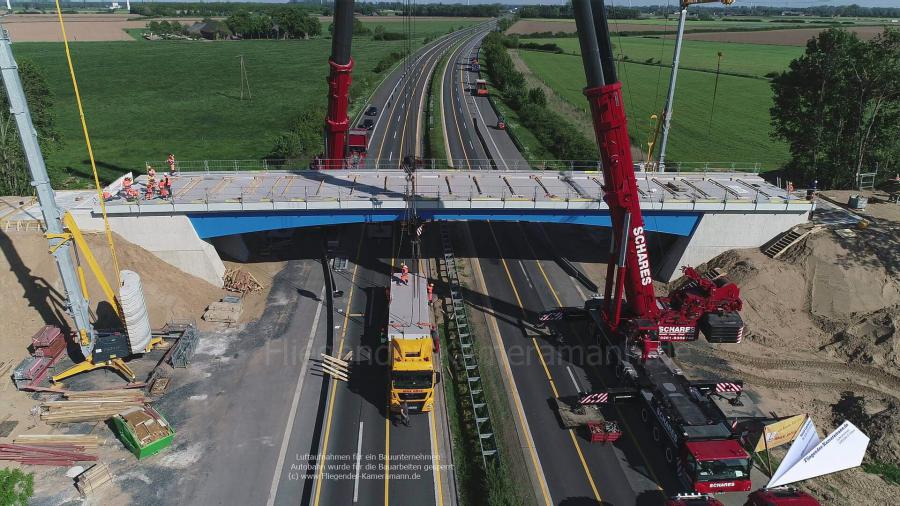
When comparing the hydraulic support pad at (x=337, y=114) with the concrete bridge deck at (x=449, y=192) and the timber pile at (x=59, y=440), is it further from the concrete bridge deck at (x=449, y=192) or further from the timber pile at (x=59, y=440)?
the timber pile at (x=59, y=440)

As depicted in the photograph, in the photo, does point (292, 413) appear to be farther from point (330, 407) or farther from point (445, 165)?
point (445, 165)

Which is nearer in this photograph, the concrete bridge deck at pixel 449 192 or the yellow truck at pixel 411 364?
the yellow truck at pixel 411 364

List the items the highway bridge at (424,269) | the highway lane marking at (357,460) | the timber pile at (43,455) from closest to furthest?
the highway lane marking at (357,460)
the highway bridge at (424,269)
the timber pile at (43,455)

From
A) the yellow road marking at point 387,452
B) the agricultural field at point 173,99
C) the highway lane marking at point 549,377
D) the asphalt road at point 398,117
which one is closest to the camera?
the yellow road marking at point 387,452

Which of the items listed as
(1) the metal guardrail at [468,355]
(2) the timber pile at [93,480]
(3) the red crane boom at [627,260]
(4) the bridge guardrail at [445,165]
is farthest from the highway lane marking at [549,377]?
(2) the timber pile at [93,480]

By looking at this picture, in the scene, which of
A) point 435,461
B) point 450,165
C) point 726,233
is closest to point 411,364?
point 435,461

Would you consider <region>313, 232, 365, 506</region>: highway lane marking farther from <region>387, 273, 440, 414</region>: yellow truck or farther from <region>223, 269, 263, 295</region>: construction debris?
<region>223, 269, 263, 295</region>: construction debris
